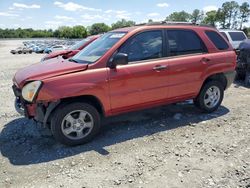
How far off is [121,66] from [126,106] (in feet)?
2.31

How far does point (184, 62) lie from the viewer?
4992 mm

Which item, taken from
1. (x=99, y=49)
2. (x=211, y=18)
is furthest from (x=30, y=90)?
(x=211, y=18)

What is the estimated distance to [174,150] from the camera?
4113mm

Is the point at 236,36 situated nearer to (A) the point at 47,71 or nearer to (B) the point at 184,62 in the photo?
(B) the point at 184,62

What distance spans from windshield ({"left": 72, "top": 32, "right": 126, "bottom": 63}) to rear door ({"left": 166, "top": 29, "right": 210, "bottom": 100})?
99cm

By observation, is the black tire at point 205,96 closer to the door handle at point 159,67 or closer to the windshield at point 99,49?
the door handle at point 159,67

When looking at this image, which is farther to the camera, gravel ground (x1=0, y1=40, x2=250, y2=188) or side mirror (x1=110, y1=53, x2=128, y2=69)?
side mirror (x1=110, y1=53, x2=128, y2=69)

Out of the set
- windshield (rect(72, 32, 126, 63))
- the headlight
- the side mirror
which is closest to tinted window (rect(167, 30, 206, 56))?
windshield (rect(72, 32, 126, 63))

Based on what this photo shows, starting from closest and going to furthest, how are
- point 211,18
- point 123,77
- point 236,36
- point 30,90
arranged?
point 30,90
point 123,77
point 236,36
point 211,18

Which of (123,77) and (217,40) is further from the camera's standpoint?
(217,40)

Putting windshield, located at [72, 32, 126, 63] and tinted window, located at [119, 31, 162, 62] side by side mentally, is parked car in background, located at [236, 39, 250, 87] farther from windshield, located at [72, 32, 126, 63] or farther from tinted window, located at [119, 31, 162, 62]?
windshield, located at [72, 32, 126, 63]

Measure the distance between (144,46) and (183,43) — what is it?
894 millimetres

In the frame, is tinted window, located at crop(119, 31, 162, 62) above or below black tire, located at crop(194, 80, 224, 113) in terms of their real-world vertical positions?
above

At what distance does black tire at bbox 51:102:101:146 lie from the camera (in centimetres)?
407
